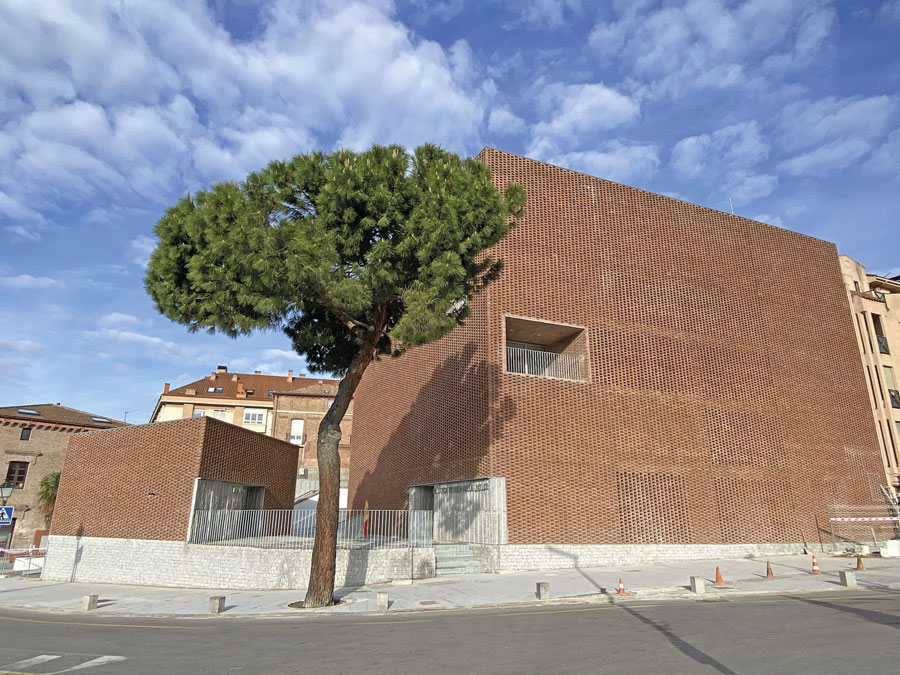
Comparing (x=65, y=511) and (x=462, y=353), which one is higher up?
(x=462, y=353)

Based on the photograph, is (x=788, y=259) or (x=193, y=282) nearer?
(x=193, y=282)

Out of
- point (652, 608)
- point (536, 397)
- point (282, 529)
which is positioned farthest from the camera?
point (536, 397)

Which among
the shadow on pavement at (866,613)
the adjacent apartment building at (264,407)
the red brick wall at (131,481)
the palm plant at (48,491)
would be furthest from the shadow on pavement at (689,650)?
the palm plant at (48,491)

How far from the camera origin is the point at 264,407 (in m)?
51.0

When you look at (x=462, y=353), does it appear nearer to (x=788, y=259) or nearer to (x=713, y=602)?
(x=713, y=602)

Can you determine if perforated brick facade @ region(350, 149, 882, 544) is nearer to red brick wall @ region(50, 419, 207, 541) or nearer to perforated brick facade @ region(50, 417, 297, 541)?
perforated brick facade @ region(50, 417, 297, 541)

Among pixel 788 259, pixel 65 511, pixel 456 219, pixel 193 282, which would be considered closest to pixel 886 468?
pixel 788 259

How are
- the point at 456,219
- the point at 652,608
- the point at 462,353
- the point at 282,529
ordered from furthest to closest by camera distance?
1. the point at 462,353
2. the point at 282,529
3. the point at 456,219
4. the point at 652,608

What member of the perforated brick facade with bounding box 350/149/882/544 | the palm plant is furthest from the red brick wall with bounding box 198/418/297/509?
the palm plant

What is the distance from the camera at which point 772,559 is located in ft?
66.8

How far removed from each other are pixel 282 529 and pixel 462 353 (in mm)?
8288

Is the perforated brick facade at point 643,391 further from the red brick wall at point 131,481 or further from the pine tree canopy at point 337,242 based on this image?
the red brick wall at point 131,481

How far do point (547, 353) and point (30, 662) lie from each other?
16.6 meters

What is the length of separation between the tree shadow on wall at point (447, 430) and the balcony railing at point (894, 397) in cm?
2169
